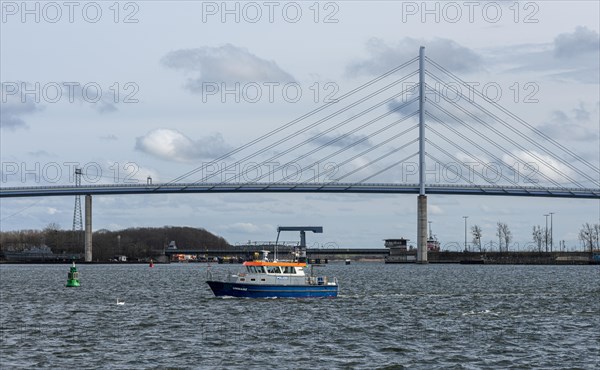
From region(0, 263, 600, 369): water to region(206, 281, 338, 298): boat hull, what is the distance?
515mm

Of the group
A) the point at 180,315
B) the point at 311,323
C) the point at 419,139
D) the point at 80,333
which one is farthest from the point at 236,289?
the point at 419,139

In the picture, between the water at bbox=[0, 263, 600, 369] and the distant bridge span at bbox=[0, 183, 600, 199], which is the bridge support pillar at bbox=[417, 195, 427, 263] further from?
the water at bbox=[0, 263, 600, 369]

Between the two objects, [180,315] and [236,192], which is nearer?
[180,315]

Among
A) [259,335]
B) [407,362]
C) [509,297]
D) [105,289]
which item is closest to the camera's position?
[407,362]

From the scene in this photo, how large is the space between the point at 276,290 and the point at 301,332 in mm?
19220

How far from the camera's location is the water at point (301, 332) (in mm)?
38719

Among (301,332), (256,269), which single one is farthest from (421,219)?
(301,332)

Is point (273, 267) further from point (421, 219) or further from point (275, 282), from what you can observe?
point (421, 219)

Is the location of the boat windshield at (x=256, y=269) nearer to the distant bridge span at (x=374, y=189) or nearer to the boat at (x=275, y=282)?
the boat at (x=275, y=282)

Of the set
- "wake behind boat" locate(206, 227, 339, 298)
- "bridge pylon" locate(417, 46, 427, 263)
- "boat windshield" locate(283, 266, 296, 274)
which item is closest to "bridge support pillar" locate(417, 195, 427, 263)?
"bridge pylon" locate(417, 46, 427, 263)

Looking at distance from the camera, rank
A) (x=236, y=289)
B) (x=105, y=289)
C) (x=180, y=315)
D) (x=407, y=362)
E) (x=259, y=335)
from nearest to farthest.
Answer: (x=407, y=362)
(x=259, y=335)
(x=180, y=315)
(x=236, y=289)
(x=105, y=289)

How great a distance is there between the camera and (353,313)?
59.2 metres

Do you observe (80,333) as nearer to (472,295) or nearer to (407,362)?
(407,362)

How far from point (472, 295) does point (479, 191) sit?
100055 millimetres
